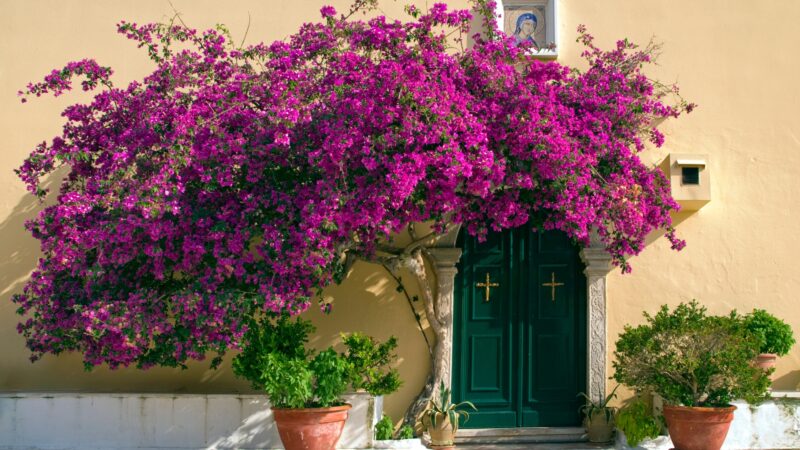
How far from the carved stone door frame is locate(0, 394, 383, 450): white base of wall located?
46.9 inches

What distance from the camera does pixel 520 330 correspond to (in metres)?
9.01

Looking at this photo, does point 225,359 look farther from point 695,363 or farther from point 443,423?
point 695,363

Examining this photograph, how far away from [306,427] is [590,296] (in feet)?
10.3

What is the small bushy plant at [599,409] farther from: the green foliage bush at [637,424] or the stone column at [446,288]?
the stone column at [446,288]

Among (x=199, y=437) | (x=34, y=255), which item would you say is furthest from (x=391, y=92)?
(x=34, y=255)

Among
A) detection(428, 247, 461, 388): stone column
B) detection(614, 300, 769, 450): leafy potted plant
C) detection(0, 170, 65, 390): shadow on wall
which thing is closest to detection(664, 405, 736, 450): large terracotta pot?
detection(614, 300, 769, 450): leafy potted plant

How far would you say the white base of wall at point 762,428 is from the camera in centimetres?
822

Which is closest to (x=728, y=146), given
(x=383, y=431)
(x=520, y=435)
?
(x=520, y=435)

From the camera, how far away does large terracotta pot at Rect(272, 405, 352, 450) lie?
7359mm

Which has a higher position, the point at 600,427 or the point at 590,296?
the point at 590,296

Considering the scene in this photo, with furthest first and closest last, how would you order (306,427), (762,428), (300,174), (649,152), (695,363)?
(649,152) < (762,428) < (695,363) < (300,174) < (306,427)

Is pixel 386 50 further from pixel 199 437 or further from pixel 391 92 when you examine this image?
pixel 199 437

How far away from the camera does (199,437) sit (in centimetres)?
807

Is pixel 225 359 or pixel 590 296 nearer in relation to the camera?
pixel 225 359
